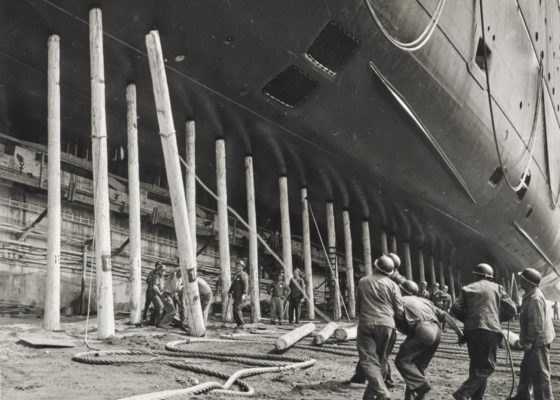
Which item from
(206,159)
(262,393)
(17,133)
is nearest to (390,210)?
(206,159)

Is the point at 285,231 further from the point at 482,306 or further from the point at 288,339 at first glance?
the point at 482,306

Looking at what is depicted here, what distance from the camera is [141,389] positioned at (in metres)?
4.09

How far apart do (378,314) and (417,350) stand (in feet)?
1.45

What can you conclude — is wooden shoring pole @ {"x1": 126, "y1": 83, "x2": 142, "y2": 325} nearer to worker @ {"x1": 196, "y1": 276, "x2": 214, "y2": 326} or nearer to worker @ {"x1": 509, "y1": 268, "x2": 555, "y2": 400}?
worker @ {"x1": 196, "y1": 276, "x2": 214, "y2": 326}

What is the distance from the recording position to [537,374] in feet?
14.7

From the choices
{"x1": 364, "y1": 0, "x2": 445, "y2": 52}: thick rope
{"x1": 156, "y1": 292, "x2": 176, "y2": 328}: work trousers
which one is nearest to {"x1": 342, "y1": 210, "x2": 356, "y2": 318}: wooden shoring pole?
{"x1": 364, "y1": 0, "x2": 445, "y2": 52}: thick rope

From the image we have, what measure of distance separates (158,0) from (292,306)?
299 inches

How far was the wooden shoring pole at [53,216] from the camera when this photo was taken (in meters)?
7.90

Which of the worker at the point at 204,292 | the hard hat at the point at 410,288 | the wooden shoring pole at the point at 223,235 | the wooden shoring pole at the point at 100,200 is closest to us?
the hard hat at the point at 410,288

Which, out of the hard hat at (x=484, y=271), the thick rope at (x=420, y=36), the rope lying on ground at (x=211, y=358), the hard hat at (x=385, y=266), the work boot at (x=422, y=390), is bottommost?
the work boot at (x=422, y=390)

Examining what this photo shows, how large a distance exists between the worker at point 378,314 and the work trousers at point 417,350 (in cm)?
15

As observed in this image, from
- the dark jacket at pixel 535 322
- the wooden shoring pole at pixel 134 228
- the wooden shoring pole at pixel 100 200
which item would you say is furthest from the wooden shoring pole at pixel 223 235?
the dark jacket at pixel 535 322

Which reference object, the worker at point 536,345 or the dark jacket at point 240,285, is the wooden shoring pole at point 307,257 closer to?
the dark jacket at point 240,285

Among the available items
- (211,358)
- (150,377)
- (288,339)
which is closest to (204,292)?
(288,339)
